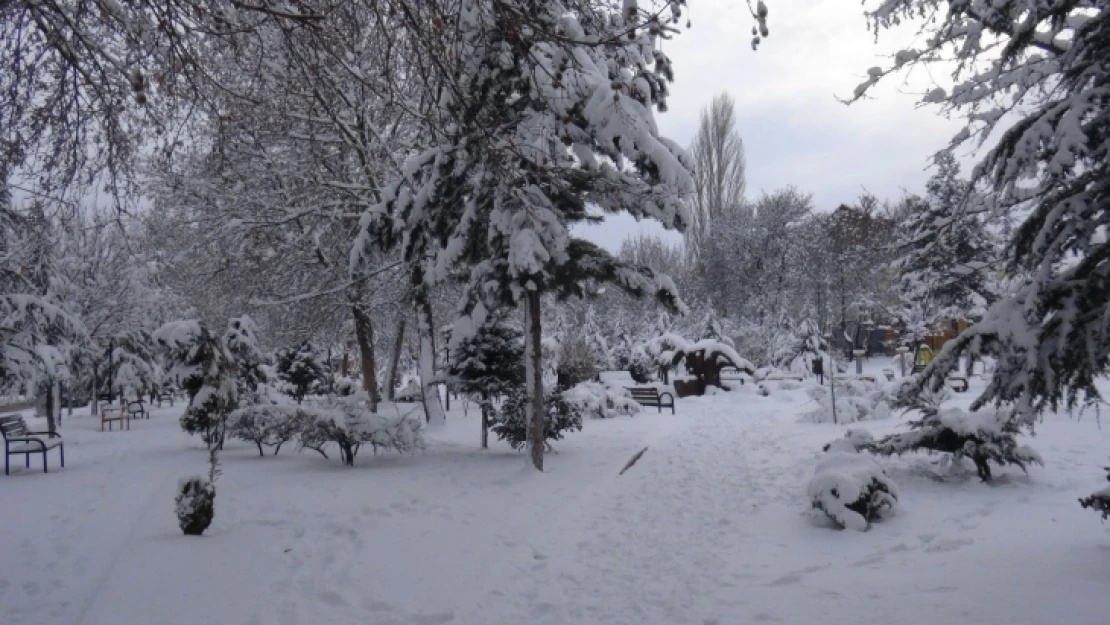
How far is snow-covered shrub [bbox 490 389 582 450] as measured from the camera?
11523 millimetres

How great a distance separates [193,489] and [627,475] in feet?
20.1

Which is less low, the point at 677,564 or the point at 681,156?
the point at 681,156

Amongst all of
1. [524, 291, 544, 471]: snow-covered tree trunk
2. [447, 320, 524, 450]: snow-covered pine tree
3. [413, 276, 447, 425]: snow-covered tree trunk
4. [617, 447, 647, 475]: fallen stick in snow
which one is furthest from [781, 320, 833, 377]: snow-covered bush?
[524, 291, 544, 471]: snow-covered tree trunk

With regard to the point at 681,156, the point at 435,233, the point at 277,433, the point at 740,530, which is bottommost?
the point at 740,530

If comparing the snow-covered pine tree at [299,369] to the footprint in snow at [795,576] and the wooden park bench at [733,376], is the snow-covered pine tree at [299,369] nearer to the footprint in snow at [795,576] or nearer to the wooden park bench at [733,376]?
the wooden park bench at [733,376]

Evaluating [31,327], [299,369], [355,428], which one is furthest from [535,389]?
[299,369]

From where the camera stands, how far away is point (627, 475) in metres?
10.4

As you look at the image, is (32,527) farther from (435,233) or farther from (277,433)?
(435,233)

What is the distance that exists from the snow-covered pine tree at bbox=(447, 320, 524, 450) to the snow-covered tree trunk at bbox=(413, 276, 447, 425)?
2995 mm

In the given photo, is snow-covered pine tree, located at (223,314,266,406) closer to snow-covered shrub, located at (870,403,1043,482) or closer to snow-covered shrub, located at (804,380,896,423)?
snow-covered shrub, located at (870,403,1043,482)

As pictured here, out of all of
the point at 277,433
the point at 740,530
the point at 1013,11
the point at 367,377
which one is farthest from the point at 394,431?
the point at 1013,11

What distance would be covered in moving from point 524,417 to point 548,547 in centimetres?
480

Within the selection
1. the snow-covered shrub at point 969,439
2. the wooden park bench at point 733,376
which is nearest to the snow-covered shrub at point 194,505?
the snow-covered shrub at point 969,439

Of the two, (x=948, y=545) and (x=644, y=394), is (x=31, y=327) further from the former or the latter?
(x=948, y=545)
